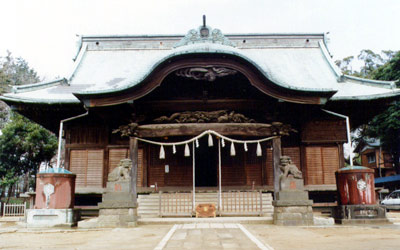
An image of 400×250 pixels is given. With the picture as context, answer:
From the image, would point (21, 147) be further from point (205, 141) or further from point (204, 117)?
point (204, 117)

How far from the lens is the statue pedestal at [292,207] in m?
9.70

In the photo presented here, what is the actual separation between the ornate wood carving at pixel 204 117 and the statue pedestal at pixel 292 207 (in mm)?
2704

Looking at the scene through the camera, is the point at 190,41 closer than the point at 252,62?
No

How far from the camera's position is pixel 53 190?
10.1 m

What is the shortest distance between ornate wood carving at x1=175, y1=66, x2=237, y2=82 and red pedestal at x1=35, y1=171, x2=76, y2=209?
194 inches

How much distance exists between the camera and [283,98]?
1047cm

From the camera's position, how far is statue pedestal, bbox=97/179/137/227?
963cm

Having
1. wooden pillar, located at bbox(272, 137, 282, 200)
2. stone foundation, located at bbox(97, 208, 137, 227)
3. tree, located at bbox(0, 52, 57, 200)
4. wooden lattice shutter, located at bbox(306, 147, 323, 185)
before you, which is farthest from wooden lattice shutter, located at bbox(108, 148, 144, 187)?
tree, located at bbox(0, 52, 57, 200)

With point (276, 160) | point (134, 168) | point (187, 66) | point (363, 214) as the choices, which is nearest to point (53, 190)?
point (134, 168)

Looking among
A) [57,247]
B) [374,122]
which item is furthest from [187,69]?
[374,122]

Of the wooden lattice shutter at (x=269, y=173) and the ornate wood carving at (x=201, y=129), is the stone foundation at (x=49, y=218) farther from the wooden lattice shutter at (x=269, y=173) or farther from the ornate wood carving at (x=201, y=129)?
the wooden lattice shutter at (x=269, y=173)

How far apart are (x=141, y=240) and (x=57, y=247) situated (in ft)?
5.30

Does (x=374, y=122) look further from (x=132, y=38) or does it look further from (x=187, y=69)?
(x=187, y=69)

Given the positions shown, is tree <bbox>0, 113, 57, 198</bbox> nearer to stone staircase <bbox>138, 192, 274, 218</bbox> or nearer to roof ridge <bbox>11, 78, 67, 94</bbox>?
roof ridge <bbox>11, 78, 67, 94</bbox>
